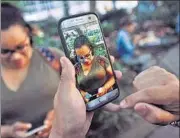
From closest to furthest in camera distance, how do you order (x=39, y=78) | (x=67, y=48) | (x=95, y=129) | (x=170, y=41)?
(x=67, y=48) → (x=95, y=129) → (x=39, y=78) → (x=170, y=41)

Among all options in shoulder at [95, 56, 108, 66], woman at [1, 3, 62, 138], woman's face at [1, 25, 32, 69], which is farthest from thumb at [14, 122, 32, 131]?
shoulder at [95, 56, 108, 66]

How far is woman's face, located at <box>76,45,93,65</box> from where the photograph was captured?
27.5 inches

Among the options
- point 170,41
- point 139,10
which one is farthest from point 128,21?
point 170,41

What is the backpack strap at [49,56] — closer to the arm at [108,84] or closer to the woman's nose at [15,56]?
the woman's nose at [15,56]

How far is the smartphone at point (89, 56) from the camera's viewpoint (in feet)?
2.29

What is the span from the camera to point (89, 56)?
71 centimetres

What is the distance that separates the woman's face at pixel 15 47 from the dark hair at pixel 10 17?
0.05 feet

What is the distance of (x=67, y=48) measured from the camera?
690 millimetres

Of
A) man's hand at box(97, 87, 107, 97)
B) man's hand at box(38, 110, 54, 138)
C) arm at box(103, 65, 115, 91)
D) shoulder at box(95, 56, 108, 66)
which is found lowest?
man's hand at box(38, 110, 54, 138)

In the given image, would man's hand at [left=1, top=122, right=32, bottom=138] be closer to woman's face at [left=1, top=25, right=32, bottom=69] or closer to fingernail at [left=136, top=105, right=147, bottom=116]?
woman's face at [left=1, top=25, right=32, bottom=69]

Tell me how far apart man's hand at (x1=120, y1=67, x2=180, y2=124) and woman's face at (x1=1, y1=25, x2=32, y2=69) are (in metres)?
0.44

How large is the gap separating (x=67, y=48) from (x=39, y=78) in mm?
668

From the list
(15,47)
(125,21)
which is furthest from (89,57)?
(125,21)

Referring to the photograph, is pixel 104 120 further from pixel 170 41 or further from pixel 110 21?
pixel 170 41
